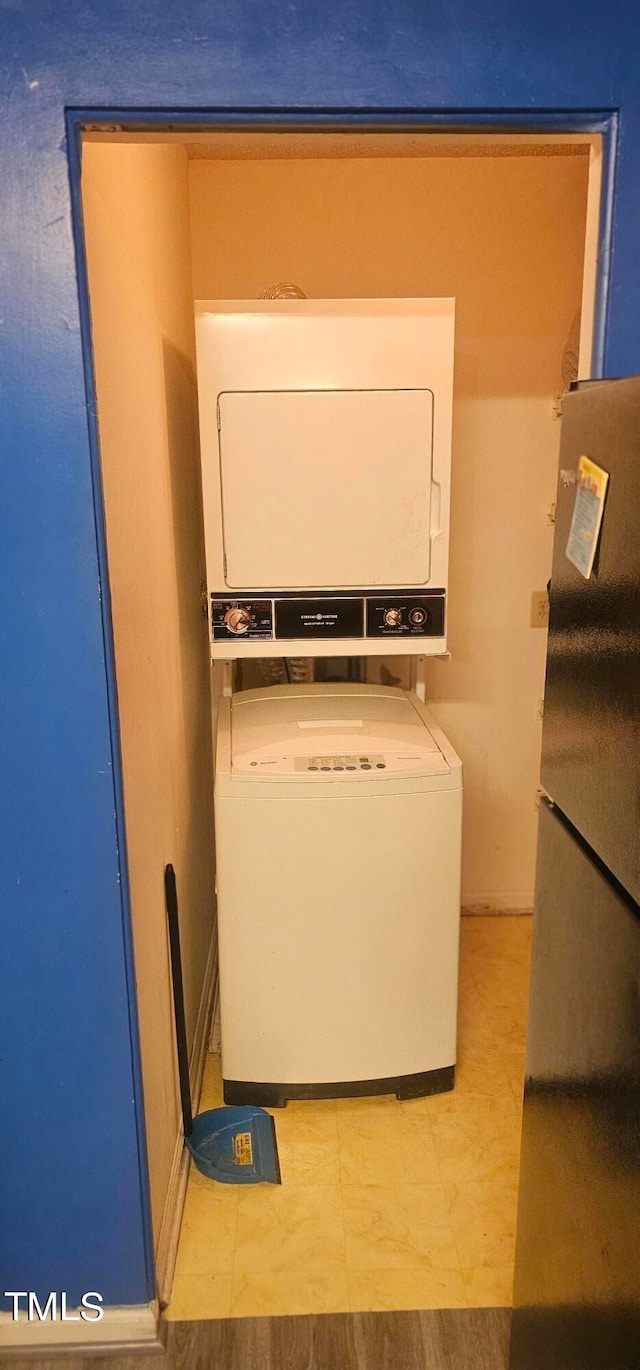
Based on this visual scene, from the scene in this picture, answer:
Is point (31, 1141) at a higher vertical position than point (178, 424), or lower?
lower

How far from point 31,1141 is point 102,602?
904mm

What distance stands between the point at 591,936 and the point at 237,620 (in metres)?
1.34

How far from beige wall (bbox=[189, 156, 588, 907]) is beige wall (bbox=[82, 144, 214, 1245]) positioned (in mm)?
232

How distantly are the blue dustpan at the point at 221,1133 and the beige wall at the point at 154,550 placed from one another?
26 mm

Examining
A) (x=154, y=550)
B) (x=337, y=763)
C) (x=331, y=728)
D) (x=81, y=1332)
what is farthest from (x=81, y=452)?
(x=81, y=1332)

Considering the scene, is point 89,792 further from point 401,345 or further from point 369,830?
point 401,345

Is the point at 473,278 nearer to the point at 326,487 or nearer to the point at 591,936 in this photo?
the point at 326,487

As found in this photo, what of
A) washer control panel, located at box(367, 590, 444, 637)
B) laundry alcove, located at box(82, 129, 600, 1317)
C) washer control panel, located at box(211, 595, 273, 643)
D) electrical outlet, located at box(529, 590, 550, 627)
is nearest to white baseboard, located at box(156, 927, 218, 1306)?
laundry alcove, located at box(82, 129, 600, 1317)

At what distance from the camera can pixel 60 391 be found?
4.29 ft

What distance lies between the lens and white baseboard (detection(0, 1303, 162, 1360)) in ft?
5.41

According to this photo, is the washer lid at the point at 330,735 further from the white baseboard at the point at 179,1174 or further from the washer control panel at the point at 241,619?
the white baseboard at the point at 179,1174

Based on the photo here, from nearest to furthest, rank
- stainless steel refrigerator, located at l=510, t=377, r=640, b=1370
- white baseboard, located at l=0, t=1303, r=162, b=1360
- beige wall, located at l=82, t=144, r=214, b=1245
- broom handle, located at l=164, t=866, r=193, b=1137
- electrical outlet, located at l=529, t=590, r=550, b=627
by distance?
1. stainless steel refrigerator, located at l=510, t=377, r=640, b=1370
2. beige wall, located at l=82, t=144, r=214, b=1245
3. white baseboard, located at l=0, t=1303, r=162, b=1360
4. broom handle, located at l=164, t=866, r=193, b=1137
5. electrical outlet, located at l=529, t=590, r=550, b=627

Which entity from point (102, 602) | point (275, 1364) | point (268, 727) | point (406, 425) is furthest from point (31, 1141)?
point (406, 425)

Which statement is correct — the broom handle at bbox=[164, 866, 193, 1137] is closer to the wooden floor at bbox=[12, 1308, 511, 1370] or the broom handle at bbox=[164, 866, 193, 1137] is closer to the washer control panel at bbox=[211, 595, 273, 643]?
the wooden floor at bbox=[12, 1308, 511, 1370]
